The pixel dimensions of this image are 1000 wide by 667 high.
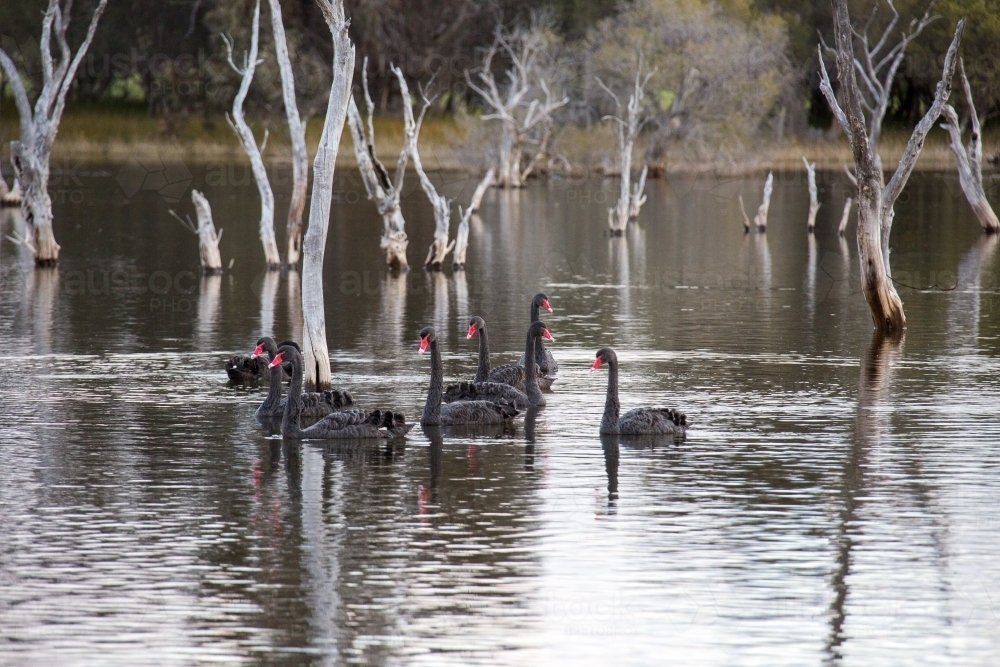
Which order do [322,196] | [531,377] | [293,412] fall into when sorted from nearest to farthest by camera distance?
[293,412] → [531,377] → [322,196]

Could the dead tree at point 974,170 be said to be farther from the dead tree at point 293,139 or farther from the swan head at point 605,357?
the swan head at point 605,357

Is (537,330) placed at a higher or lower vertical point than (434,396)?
higher

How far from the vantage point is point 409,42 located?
281ft

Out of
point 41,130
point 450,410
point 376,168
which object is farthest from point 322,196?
point 41,130

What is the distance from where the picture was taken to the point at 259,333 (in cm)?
2498

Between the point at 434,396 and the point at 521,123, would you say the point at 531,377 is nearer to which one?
the point at 434,396

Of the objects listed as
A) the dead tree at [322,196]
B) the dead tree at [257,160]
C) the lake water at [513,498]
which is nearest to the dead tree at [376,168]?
the dead tree at [257,160]

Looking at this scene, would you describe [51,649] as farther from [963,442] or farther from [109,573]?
[963,442]

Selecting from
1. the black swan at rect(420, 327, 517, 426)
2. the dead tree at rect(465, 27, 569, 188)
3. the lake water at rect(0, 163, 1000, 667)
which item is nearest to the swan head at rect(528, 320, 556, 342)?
the lake water at rect(0, 163, 1000, 667)

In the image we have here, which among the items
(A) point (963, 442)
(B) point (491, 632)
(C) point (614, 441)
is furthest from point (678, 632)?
(A) point (963, 442)

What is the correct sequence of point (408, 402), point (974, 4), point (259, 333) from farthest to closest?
point (974, 4) < point (259, 333) < point (408, 402)

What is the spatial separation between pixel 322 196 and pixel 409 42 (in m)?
68.1

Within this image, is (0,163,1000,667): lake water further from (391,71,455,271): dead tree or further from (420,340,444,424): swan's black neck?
(391,71,455,271): dead tree

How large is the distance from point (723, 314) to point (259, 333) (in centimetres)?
852
